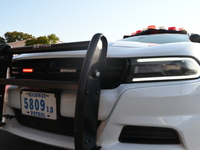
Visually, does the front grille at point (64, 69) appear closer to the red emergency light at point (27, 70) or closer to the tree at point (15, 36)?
the red emergency light at point (27, 70)

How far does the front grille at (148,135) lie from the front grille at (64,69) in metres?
0.35

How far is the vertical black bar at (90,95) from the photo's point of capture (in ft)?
4.51

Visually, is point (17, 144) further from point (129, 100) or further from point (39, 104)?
point (129, 100)

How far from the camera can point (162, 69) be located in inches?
59.6

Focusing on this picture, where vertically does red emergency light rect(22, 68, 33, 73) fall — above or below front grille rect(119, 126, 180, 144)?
above

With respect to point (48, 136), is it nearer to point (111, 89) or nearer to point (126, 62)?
point (111, 89)

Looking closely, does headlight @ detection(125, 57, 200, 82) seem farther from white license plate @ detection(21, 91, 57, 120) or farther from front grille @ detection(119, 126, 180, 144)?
white license plate @ detection(21, 91, 57, 120)

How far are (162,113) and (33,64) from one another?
1359 mm

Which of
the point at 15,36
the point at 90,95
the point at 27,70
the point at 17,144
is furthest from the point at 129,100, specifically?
the point at 15,36

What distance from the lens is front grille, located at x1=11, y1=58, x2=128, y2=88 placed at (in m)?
1.60

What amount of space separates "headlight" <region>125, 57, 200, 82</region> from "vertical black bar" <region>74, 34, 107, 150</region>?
0.24m

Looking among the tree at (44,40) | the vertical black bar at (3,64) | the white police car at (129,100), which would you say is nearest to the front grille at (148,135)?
the white police car at (129,100)

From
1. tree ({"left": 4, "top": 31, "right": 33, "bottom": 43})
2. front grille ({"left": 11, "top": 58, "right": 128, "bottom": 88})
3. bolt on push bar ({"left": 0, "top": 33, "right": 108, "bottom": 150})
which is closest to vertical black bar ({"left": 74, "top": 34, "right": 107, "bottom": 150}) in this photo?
bolt on push bar ({"left": 0, "top": 33, "right": 108, "bottom": 150})

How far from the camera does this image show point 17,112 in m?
2.15
